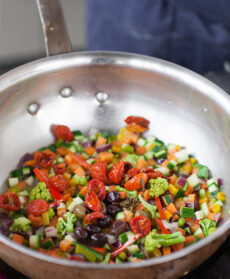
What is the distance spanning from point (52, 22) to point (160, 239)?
0.90 m

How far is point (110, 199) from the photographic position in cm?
138

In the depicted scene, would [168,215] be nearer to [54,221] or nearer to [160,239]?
[160,239]

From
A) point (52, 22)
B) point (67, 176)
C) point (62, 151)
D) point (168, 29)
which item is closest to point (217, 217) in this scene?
point (67, 176)

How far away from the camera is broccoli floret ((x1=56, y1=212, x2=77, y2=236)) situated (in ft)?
4.26

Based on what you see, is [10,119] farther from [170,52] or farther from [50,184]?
[170,52]

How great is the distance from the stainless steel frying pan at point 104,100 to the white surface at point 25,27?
6.60 ft

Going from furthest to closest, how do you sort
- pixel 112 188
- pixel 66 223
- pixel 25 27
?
pixel 25 27 < pixel 112 188 < pixel 66 223

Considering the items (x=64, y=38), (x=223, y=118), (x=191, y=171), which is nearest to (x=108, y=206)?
(x=191, y=171)

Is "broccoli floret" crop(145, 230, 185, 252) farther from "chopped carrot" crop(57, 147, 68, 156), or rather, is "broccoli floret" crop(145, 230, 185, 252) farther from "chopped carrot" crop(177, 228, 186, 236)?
"chopped carrot" crop(57, 147, 68, 156)

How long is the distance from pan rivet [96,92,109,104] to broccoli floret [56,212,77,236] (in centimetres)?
58

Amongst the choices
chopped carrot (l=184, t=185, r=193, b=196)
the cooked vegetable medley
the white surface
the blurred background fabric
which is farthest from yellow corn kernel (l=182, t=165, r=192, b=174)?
the white surface

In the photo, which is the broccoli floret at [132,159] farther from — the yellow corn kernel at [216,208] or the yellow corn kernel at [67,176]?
the yellow corn kernel at [216,208]

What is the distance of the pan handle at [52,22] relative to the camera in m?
1.55

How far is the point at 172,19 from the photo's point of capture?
7.62 feet
